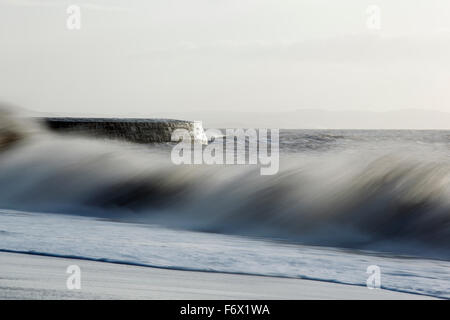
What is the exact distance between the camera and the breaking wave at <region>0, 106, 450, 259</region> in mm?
9625

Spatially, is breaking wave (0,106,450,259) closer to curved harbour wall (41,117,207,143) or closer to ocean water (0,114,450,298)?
ocean water (0,114,450,298)

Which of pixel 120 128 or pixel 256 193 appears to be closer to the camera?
pixel 256 193

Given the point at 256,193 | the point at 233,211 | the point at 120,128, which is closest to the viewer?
the point at 233,211

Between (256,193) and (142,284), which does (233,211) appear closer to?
(256,193)

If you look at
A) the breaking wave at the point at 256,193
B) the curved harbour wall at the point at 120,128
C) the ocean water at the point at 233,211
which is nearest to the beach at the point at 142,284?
the ocean water at the point at 233,211

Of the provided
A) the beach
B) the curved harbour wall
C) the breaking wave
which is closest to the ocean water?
the breaking wave

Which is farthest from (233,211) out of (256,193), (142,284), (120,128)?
(120,128)

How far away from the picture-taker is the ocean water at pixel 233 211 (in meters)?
6.41

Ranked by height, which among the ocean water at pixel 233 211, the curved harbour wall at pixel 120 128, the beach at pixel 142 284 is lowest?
the beach at pixel 142 284

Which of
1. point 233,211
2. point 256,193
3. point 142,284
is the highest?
point 256,193

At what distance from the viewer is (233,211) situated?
10508 millimetres

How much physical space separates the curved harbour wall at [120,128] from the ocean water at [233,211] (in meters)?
0.47

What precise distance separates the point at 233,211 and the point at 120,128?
19.8 feet

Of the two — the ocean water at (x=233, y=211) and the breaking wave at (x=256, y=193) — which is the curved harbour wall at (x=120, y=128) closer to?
the ocean water at (x=233, y=211)
